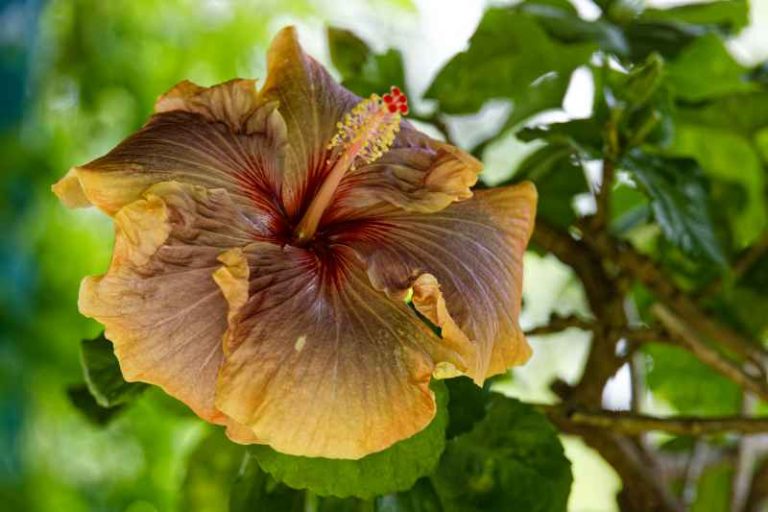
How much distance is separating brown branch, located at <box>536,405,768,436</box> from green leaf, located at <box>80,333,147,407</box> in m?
0.36

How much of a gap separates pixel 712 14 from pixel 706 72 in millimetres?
97

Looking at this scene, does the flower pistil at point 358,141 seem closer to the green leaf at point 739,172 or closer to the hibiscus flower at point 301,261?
the hibiscus flower at point 301,261

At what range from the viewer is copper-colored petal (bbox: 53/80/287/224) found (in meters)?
0.68

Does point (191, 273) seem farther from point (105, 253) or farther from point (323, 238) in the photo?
point (105, 253)

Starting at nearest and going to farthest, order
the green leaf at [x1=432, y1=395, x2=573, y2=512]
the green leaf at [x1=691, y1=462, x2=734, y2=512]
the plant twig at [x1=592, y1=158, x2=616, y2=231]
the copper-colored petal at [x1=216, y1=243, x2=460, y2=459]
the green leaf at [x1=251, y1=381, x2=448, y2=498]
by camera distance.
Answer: the copper-colored petal at [x1=216, y1=243, x2=460, y2=459] → the green leaf at [x1=251, y1=381, x2=448, y2=498] → the green leaf at [x1=432, y1=395, x2=573, y2=512] → the plant twig at [x1=592, y1=158, x2=616, y2=231] → the green leaf at [x1=691, y1=462, x2=734, y2=512]

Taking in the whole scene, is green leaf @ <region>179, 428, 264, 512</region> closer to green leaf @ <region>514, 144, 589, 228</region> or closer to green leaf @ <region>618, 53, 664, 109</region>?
green leaf @ <region>514, 144, 589, 228</region>

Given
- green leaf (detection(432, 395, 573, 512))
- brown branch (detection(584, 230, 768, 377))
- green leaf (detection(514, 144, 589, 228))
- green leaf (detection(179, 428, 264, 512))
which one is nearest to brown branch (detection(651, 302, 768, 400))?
brown branch (detection(584, 230, 768, 377))

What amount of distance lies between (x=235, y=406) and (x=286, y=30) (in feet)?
1.12

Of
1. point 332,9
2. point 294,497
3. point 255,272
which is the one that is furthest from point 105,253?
point 255,272

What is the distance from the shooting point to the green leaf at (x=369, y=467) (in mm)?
725

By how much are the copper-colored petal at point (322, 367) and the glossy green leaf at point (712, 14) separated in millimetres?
614

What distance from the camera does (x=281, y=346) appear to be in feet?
2.08

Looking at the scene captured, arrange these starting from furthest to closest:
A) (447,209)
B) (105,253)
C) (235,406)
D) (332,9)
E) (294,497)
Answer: (332,9)
(105,253)
(294,497)
(447,209)
(235,406)

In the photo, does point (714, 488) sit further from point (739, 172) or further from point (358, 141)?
point (358, 141)
